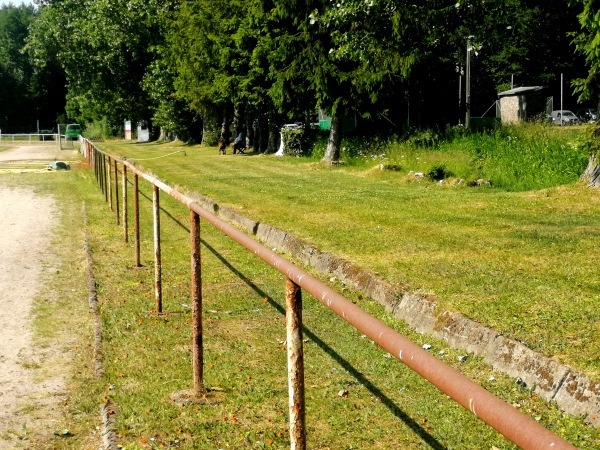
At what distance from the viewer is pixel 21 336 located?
7148mm

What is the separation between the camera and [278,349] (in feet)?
21.8

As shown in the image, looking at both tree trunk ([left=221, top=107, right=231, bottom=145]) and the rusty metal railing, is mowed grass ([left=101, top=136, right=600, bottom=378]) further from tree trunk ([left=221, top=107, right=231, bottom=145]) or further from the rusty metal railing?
tree trunk ([left=221, top=107, right=231, bottom=145])

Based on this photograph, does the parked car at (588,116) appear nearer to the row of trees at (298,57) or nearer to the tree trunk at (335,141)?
the row of trees at (298,57)

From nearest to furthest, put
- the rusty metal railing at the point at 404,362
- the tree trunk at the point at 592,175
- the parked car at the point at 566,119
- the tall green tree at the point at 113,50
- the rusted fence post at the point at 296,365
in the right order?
1. the rusty metal railing at the point at 404,362
2. the rusted fence post at the point at 296,365
3. the tree trunk at the point at 592,175
4. the parked car at the point at 566,119
5. the tall green tree at the point at 113,50

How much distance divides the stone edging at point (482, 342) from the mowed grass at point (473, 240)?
105 millimetres

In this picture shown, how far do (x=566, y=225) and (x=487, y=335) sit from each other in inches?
231

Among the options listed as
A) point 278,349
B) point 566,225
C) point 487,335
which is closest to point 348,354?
point 278,349

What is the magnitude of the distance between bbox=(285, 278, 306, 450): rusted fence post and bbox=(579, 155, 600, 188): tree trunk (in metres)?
12.6

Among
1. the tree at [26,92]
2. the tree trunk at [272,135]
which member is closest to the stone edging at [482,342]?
the tree trunk at [272,135]

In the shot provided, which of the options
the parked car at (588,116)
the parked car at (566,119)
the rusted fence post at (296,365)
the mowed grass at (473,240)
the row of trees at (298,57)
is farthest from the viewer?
the parked car at (566,119)

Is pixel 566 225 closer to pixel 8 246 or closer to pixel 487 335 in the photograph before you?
pixel 487 335

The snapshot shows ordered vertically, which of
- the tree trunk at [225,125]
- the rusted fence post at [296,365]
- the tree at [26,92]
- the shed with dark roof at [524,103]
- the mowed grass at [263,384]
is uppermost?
the tree at [26,92]

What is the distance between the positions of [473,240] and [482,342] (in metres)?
4.31

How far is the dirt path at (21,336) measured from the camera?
5148 mm
